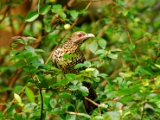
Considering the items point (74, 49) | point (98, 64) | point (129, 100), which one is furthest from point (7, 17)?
point (129, 100)

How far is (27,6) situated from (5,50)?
3.79 feet

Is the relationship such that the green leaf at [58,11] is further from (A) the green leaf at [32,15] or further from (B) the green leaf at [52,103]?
(B) the green leaf at [52,103]

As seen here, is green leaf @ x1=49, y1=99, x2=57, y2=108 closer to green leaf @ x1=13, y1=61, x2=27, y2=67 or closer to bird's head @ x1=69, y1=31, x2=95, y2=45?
green leaf @ x1=13, y1=61, x2=27, y2=67

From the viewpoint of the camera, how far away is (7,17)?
334 cm

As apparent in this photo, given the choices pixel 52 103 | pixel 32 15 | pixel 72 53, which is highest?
pixel 32 15

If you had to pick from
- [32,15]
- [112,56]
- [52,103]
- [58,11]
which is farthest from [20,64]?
[58,11]

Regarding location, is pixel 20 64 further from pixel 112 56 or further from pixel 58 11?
pixel 58 11

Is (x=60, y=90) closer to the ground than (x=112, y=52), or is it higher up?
closer to the ground

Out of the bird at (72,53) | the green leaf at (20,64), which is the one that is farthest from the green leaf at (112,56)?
the green leaf at (20,64)

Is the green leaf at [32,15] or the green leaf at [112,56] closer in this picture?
the green leaf at [112,56]

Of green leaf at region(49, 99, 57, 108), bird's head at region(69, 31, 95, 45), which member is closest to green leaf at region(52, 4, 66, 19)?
bird's head at region(69, 31, 95, 45)

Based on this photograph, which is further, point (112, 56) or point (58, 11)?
point (58, 11)

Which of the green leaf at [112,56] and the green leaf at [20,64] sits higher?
the green leaf at [20,64]

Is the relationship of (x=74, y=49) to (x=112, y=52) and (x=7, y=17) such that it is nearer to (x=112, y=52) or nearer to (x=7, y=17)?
(x=112, y=52)
